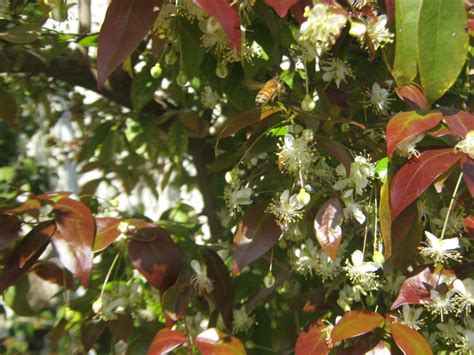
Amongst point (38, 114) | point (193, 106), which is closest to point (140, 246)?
point (193, 106)

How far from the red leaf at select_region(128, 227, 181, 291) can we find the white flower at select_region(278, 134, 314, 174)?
24 centimetres

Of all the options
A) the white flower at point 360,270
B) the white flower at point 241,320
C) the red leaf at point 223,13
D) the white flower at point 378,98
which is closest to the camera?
the red leaf at point 223,13

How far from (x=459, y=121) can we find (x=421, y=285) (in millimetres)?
238

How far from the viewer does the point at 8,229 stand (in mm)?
988

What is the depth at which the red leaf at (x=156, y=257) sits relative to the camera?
102cm

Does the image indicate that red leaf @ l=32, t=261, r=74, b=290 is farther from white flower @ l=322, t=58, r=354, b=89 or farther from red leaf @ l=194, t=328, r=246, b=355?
white flower @ l=322, t=58, r=354, b=89

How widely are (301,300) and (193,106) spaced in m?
0.63

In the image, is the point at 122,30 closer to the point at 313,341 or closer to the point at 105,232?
the point at 105,232

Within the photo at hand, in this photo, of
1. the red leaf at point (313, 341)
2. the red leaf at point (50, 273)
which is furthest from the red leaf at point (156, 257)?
the red leaf at point (50, 273)

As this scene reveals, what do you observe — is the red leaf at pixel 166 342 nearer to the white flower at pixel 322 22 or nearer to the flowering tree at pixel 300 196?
the flowering tree at pixel 300 196

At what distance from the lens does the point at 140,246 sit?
1047mm

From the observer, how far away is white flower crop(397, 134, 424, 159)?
85 centimetres

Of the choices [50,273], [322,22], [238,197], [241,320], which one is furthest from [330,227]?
[50,273]

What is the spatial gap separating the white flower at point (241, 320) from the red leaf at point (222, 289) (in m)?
0.06
